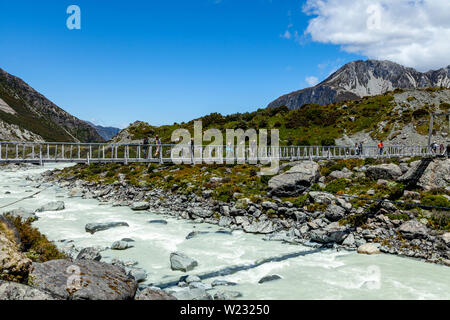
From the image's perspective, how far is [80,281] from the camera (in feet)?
25.8

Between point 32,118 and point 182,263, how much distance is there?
15863 centimetres

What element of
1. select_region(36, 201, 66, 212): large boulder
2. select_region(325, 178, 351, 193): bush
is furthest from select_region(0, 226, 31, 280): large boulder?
select_region(325, 178, 351, 193): bush

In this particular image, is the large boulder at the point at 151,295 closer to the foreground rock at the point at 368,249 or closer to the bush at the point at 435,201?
the foreground rock at the point at 368,249

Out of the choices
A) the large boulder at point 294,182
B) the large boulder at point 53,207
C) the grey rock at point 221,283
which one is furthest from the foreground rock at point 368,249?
the large boulder at point 53,207

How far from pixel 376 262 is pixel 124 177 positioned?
2640 centimetres

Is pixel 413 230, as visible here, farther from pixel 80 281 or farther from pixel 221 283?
pixel 80 281

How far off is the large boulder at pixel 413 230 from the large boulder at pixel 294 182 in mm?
7598

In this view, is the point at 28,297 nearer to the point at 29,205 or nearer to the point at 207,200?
the point at 207,200

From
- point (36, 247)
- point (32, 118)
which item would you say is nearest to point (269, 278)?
point (36, 247)

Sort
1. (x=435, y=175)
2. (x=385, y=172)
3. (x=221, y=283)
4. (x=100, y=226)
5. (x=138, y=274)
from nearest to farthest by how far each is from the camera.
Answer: (x=221, y=283)
(x=138, y=274)
(x=100, y=226)
(x=435, y=175)
(x=385, y=172)

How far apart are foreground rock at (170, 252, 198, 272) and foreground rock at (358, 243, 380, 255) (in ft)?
24.8

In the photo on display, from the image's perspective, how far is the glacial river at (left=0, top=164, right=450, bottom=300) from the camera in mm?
10453

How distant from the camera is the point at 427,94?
5847 cm
